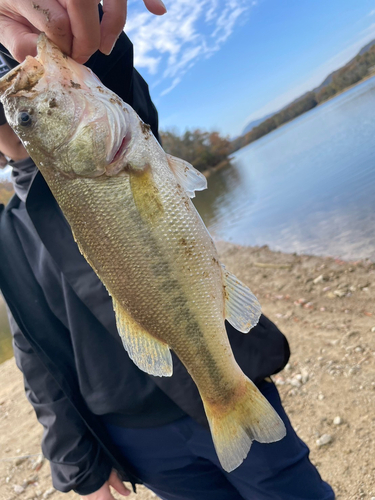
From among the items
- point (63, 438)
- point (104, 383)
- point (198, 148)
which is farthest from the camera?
point (198, 148)

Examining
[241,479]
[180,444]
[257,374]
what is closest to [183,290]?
[257,374]

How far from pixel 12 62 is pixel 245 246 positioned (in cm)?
1023

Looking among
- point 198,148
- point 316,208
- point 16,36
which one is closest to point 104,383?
point 16,36

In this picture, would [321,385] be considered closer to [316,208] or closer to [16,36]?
[16,36]

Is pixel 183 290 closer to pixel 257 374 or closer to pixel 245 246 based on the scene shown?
pixel 257 374

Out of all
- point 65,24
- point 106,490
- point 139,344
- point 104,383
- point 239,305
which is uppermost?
point 65,24

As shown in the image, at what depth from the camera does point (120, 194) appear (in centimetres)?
147

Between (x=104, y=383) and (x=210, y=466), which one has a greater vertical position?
(x=104, y=383)

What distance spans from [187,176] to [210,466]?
1.79m

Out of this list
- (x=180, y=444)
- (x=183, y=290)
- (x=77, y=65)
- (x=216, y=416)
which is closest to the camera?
(x=77, y=65)

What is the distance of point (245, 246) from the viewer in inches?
454

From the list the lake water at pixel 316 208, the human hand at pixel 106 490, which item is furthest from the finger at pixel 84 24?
the lake water at pixel 316 208

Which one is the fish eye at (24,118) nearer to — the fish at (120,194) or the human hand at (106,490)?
the fish at (120,194)

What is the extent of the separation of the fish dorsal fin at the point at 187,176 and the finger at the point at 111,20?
516 millimetres
